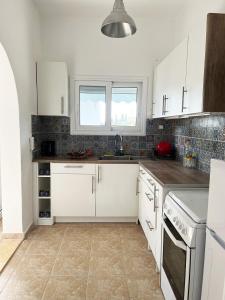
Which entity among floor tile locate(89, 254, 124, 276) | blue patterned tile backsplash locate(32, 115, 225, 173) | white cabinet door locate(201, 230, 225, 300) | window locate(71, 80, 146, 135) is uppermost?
window locate(71, 80, 146, 135)

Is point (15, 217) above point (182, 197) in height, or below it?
below

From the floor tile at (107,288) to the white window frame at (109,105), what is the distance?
208cm

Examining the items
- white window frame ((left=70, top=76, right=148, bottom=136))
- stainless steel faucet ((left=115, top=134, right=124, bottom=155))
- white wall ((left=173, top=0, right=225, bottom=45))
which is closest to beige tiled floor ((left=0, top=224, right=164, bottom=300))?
stainless steel faucet ((left=115, top=134, right=124, bottom=155))

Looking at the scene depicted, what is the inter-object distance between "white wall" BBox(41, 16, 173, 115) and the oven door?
8.21ft

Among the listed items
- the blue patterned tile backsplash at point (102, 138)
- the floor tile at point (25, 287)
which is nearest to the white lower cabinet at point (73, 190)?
the blue patterned tile backsplash at point (102, 138)

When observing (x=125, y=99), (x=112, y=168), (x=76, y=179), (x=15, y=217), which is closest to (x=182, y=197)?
(x=112, y=168)

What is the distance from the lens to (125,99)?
3594mm

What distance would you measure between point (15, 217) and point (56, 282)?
3.31ft

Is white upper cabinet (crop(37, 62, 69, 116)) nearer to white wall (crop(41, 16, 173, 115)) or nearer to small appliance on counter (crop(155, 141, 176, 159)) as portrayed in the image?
white wall (crop(41, 16, 173, 115))

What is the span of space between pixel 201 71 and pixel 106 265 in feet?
6.34

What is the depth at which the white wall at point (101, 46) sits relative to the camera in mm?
3350

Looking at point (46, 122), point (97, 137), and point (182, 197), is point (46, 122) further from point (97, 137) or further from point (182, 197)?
point (182, 197)

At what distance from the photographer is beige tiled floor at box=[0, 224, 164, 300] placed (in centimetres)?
187

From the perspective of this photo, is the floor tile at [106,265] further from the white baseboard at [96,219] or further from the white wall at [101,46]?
the white wall at [101,46]
